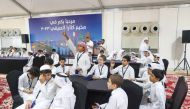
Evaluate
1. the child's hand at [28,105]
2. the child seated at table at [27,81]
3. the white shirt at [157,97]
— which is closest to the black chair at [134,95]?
the white shirt at [157,97]

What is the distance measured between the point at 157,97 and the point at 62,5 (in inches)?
314

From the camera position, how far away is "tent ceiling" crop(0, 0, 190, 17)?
8828 mm

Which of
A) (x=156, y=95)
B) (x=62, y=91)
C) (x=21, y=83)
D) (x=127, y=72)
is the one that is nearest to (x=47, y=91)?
(x=62, y=91)

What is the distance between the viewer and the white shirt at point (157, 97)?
2.69 meters

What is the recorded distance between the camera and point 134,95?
2629 mm

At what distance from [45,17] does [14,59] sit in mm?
3846

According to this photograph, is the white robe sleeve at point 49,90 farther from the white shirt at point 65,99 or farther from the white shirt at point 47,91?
the white shirt at point 65,99

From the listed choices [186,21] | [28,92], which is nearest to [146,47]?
[186,21]

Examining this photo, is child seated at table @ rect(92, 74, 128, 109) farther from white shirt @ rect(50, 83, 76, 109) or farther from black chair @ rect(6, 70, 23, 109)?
black chair @ rect(6, 70, 23, 109)

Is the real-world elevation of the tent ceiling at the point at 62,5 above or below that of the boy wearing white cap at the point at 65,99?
above

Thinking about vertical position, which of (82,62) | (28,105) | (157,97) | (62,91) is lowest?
(28,105)

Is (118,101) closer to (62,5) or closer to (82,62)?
Answer: (82,62)

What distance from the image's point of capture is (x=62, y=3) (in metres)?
9.59

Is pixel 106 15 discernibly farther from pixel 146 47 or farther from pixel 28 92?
pixel 28 92
